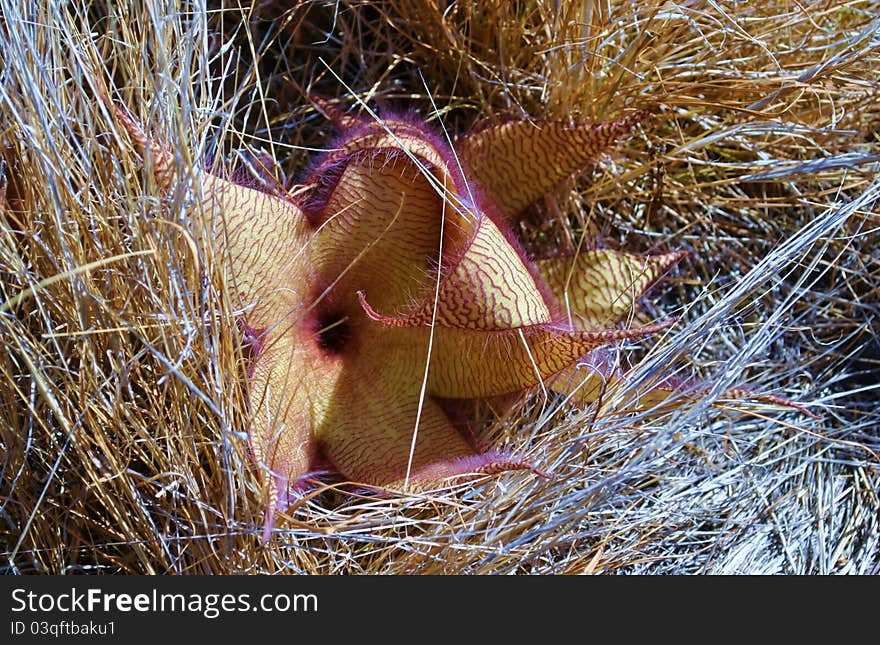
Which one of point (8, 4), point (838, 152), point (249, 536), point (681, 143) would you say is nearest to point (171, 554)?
point (249, 536)

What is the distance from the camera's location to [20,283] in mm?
966

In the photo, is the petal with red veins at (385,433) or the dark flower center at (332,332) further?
the dark flower center at (332,332)

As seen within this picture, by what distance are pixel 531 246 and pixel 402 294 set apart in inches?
8.9

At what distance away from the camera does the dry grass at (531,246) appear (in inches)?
36.1

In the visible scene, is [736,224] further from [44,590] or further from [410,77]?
[44,590]

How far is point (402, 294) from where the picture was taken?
1.07m

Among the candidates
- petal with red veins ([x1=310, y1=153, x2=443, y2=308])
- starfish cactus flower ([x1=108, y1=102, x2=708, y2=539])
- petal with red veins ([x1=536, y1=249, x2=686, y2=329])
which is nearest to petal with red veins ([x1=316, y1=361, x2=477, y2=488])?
starfish cactus flower ([x1=108, y1=102, x2=708, y2=539])

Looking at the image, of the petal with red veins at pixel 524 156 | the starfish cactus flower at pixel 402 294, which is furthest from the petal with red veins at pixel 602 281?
the petal with red veins at pixel 524 156

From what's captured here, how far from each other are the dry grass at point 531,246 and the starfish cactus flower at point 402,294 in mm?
50

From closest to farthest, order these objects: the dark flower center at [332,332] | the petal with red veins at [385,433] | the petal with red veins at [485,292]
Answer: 1. the petal with red veins at [485,292]
2. the petal with red veins at [385,433]
3. the dark flower center at [332,332]

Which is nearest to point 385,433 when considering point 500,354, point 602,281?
point 500,354

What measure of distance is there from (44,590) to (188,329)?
1.09ft

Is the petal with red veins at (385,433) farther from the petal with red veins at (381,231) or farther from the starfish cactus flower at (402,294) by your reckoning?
the petal with red veins at (381,231)

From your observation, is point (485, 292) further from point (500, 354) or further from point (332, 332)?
point (332, 332)
